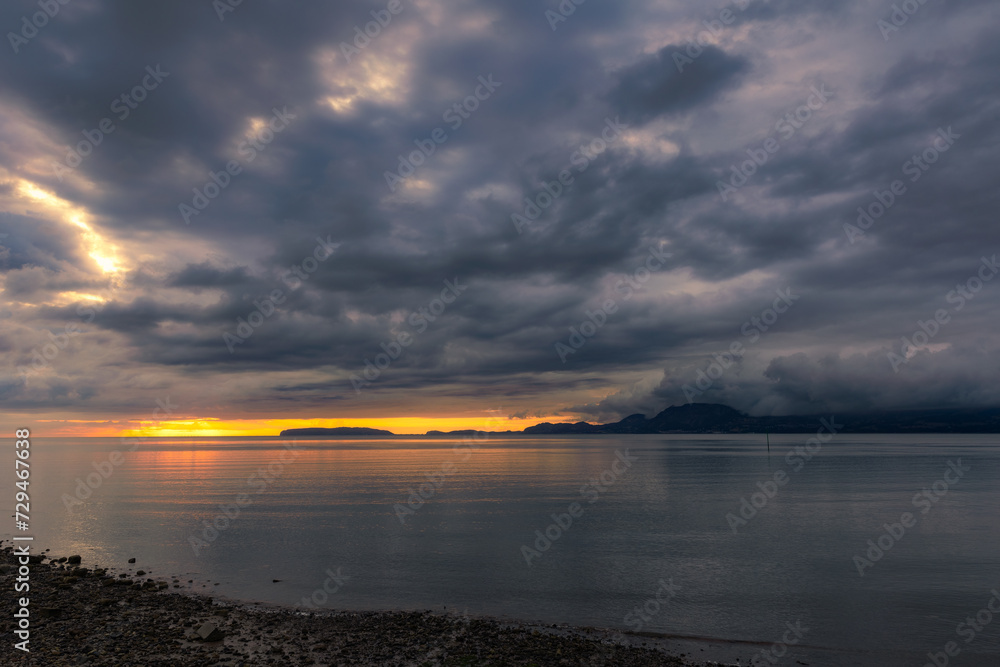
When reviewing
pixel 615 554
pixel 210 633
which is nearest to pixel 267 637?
pixel 210 633

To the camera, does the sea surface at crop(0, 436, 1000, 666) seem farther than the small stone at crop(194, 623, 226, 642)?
Yes

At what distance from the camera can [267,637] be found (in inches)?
1033

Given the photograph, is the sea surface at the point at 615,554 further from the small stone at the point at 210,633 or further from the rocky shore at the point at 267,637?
the small stone at the point at 210,633

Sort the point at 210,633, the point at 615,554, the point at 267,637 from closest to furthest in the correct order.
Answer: the point at 210,633 < the point at 267,637 < the point at 615,554

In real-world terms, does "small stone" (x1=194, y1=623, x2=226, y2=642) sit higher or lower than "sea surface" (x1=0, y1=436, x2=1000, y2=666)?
higher

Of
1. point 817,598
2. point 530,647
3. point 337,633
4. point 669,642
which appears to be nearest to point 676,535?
point 817,598

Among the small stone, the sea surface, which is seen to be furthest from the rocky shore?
the sea surface

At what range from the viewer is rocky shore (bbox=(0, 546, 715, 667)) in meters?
23.3

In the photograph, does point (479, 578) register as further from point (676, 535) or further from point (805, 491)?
point (805, 491)

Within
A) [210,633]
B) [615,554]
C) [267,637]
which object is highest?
[210,633]

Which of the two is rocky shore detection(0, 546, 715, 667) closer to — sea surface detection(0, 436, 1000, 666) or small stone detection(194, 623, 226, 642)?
small stone detection(194, 623, 226, 642)

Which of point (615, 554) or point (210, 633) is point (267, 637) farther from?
point (615, 554)

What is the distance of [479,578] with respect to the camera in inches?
1531

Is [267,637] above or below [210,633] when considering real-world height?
below
